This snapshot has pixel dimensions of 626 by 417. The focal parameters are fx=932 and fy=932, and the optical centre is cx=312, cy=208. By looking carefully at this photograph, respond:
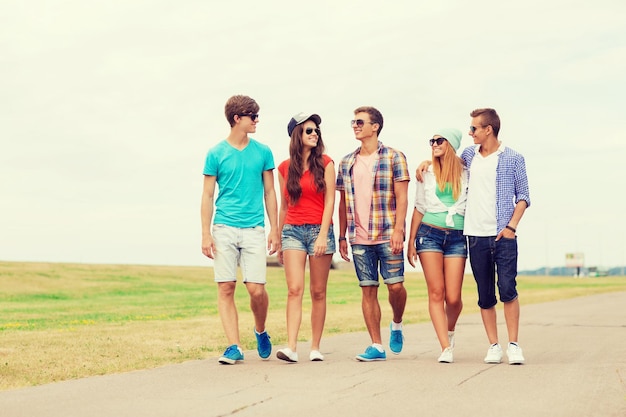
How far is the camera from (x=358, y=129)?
9.37 metres

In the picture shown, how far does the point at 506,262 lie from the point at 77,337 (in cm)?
731

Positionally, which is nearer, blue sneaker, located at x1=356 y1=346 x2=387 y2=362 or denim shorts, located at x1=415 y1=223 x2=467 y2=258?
denim shorts, located at x1=415 y1=223 x2=467 y2=258

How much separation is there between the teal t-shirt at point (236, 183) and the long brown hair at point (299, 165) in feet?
1.11

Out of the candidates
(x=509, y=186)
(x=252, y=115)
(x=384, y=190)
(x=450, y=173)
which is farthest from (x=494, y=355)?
(x=252, y=115)

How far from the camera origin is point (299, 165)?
9.23 m

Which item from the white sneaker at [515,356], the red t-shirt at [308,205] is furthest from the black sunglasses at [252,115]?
the white sneaker at [515,356]

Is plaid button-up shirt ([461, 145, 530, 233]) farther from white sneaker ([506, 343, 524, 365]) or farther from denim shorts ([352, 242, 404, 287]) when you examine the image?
white sneaker ([506, 343, 524, 365])

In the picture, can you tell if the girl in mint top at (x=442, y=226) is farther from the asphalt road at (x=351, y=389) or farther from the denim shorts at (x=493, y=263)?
the asphalt road at (x=351, y=389)

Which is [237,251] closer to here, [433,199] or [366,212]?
[366,212]

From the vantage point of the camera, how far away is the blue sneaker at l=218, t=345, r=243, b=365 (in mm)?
9117

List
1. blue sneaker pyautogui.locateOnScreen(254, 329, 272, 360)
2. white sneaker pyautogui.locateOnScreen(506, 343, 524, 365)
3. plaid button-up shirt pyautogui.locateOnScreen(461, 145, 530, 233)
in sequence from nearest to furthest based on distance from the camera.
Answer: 1. plaid button-up shirt pyautogui.locateOnScreen(461, 145, 530, 233)
2. white sneaker pyautogui.locateOnScreen(506, 343, 524, 365)
3. blue sneaker pyautogui.locateOnScreen(254, 329, 272, 360)

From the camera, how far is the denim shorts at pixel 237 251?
30.2ft

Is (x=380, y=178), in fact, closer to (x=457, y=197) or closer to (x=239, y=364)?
(x=457, y=197)

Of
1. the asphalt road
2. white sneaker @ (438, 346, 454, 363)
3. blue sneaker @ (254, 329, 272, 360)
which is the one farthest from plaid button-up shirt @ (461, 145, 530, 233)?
blue sneaker @ (254, 329, 272, 360)
